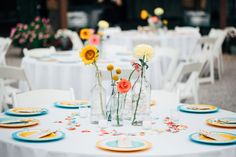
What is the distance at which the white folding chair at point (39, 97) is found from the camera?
4301 mm

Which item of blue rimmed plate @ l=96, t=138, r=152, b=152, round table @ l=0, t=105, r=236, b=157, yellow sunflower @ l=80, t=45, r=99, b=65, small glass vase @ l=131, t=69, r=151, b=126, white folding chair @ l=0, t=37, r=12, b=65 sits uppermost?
yellow sunflower @ l=80, t=45, r=99, b=65

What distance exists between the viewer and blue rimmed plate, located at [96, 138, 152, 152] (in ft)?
9.18

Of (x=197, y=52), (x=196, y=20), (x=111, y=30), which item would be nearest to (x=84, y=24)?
(x=196, y=20)

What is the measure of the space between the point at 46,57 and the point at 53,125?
11.1 ft

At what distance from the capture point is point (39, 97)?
4410mm

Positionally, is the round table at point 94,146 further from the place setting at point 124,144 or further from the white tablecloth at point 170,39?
the white tablecloth at point 170,39

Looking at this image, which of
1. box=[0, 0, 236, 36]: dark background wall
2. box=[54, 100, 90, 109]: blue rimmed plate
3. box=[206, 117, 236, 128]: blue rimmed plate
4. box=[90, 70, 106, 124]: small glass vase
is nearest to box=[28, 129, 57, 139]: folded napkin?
box=[90, 70, 106, 124]: small glass vase

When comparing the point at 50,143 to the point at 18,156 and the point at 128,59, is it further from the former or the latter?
the point at 128,59

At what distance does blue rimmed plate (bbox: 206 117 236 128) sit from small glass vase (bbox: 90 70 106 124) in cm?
64

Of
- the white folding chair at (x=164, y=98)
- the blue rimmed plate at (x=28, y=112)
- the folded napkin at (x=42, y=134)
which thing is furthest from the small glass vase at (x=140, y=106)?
the white folding chair at (x=164, y=98)

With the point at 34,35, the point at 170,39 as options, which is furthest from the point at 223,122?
the point at 34,35

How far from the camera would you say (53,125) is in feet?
11.3

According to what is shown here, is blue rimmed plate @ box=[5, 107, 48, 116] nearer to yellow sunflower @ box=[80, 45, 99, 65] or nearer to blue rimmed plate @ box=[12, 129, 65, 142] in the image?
blue rimmed plate @ box=[12, 129, 65, 142]

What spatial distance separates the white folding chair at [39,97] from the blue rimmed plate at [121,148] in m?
1.37
